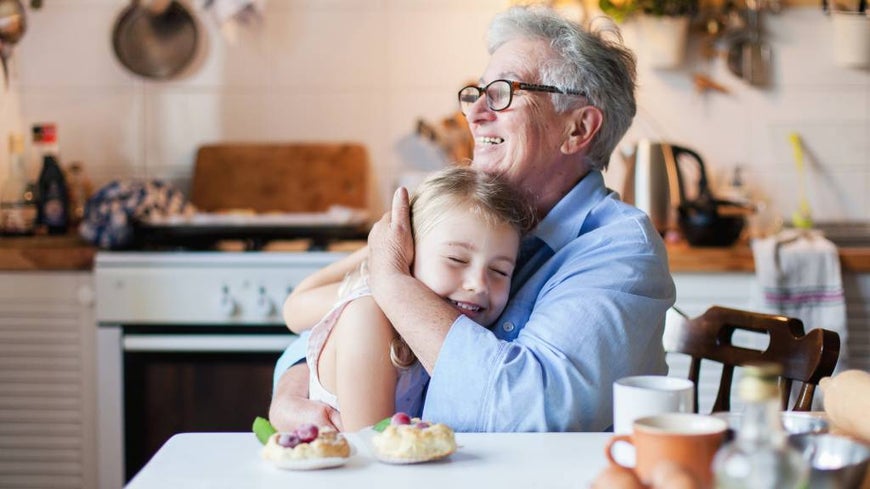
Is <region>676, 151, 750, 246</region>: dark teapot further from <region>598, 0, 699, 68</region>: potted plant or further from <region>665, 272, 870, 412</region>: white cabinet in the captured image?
<region>598, 0, 699, 68</region>: potted plant

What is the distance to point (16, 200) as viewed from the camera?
11.4 ft

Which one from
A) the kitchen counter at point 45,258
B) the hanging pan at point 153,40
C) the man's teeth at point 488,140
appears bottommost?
the kitchen counter at point 45,258

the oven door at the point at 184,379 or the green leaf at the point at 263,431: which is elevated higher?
the green leaf at the point at 263,431

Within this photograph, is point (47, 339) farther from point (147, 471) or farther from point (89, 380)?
point (147, 471)

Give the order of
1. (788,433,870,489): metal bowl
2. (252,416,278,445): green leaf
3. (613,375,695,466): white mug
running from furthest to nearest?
(252,416,278,445): green leaf → (613,375,695,466): white mug → (788,433,870,489): metal bowl

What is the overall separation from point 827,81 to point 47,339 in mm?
2555

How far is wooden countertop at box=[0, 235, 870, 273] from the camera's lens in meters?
3.07

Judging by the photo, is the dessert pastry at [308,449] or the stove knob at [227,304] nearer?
the dessert pastry at [308,449]

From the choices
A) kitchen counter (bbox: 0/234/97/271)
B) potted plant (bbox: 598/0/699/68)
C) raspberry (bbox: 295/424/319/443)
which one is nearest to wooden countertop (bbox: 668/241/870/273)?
potted plant (bbox: 598/0/699/68)

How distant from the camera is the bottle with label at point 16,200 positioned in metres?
3.42

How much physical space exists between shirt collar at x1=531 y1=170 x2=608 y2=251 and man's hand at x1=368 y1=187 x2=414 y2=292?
23 centimetres

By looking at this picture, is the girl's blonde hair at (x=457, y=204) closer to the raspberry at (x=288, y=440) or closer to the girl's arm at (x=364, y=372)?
the girl's arm at (x=364, y=372)

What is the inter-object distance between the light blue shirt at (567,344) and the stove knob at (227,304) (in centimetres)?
151

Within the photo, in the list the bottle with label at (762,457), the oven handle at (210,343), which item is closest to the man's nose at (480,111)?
the bottle with label at (762,457)
